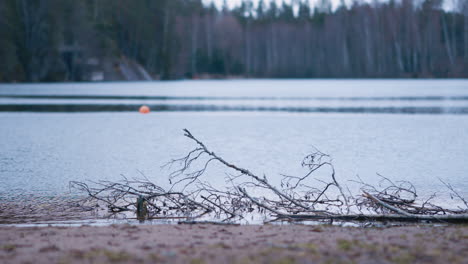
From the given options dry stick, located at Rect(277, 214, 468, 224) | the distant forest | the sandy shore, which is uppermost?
the distant forest

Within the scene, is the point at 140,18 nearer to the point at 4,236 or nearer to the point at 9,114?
the point at 9,114

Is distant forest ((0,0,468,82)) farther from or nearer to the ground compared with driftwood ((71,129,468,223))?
farther from the ground

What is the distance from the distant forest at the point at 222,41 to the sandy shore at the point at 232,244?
61.2m

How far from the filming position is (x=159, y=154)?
13.5 meters

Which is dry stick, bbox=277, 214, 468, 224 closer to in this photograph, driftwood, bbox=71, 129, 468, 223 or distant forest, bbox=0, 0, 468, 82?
driftwood, bbox=71, 129, 468, 223

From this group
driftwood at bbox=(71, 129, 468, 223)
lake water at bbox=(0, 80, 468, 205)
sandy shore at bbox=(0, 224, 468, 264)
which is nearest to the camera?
sandy shore at bbox=(0, 224, 468, 264)

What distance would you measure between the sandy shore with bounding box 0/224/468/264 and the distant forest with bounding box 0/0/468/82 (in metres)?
61.2

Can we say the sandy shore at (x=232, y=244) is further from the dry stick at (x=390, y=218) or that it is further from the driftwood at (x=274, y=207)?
the driftwood at (x=274, y=207)

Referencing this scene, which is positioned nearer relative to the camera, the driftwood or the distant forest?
the driftwood

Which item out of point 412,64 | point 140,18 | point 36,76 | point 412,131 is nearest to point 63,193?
point 412,131

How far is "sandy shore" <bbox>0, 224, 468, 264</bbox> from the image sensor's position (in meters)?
4.64

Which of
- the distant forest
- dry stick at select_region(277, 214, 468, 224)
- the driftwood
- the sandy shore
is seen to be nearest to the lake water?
the driftwood

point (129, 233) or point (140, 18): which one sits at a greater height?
point (140, 18)

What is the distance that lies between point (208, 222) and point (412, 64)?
226 ft
